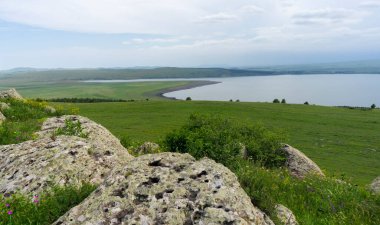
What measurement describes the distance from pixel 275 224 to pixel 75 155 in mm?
5742

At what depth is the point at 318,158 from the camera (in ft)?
136

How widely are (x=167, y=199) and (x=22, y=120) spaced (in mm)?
15568

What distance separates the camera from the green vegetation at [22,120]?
551 inches

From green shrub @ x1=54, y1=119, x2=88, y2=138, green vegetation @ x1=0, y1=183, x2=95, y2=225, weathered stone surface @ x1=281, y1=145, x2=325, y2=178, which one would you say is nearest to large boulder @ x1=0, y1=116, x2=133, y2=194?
green vegetation @ x1=0, y1=183, x2=95, y2=225

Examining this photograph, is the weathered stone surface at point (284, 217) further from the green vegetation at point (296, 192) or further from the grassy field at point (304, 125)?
the grassy field at point (304, 125)

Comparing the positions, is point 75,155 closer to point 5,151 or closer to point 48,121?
point 5,151

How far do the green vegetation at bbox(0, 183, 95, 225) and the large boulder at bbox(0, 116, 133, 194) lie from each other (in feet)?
1.51

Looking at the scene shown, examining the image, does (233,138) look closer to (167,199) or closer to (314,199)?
(314,199)


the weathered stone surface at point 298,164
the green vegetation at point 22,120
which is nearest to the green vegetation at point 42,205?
the green vegetation at point 22,120

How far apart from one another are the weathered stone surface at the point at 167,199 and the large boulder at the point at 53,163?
187 cm

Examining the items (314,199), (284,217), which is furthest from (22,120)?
(284,217)

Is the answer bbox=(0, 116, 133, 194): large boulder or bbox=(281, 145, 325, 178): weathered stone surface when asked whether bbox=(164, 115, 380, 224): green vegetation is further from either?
bbox=(281, 145, 325, 178): weathered stone surface

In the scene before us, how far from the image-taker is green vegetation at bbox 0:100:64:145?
14.0m

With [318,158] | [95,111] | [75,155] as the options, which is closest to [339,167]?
[318,158]
